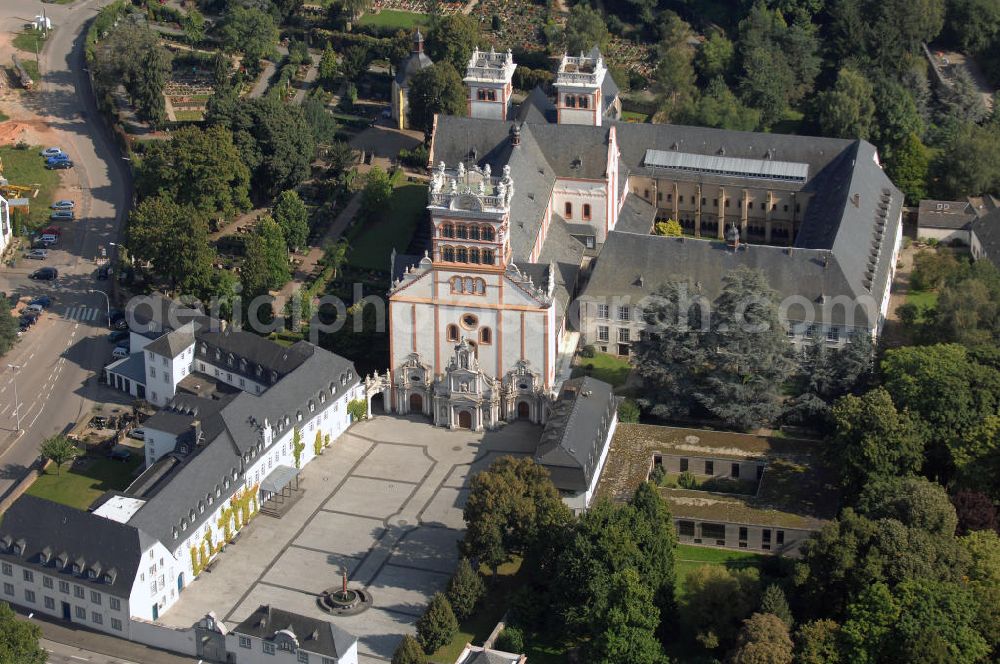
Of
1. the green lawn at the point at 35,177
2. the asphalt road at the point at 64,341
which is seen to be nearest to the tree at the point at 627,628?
the asphalt road at the point at 64,341

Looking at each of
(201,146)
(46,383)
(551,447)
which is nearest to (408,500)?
(551,447)

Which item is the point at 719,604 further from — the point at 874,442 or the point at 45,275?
the point at 45,275

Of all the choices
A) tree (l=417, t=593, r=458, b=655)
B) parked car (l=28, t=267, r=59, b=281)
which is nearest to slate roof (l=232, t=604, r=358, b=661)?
tree (l=417, t=593, r=458, b=655)

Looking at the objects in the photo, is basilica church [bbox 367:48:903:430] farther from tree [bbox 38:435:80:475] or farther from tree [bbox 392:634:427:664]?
tree [bbox 392:634:427:664]

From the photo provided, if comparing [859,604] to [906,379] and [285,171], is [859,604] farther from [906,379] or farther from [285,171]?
[285,171]

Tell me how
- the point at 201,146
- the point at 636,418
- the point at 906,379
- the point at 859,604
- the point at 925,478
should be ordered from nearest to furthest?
the point at 859,604, the point at 925,478, the point at 906,379, the point at 636,418, the point at 201,146

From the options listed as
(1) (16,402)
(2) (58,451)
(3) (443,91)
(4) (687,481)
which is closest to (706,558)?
(4) (687,481)

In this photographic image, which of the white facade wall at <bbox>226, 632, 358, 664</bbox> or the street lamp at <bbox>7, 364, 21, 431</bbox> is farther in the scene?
the street lamp at <bbox>7, 364, 21, 431</bbox>
